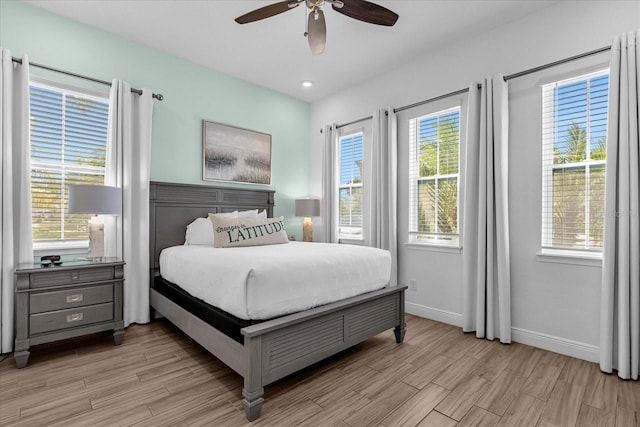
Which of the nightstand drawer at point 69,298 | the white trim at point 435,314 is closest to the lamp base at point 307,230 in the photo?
the white trim at point 435,314

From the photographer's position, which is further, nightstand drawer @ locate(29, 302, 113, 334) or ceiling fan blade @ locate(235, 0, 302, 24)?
nightstand drawer @ locate(29, 302, 113, 334)

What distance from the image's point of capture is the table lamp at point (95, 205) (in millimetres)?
2592

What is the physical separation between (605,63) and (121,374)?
421 centimetres

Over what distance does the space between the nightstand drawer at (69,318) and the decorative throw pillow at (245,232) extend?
1.04 metres

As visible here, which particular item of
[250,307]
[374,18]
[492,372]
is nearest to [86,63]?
[374,18]

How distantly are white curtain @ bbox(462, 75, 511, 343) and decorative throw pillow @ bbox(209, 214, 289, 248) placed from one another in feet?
6.19

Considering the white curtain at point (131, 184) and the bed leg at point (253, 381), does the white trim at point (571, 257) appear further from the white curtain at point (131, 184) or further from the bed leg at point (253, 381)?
the white curtain at point (131, 184)

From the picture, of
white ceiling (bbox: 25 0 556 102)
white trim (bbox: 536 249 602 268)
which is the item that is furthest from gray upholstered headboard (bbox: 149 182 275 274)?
white trim (bbox: 536 249 602 268)

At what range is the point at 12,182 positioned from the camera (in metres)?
2.60

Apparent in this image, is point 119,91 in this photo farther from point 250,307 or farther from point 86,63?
point 250,307

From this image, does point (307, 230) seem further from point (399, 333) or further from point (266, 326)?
point (266, 326)

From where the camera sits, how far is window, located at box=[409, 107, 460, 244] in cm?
343

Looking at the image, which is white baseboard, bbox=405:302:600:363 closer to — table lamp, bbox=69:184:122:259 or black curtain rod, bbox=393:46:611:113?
black curtain rod, bbox=393:46:611:113

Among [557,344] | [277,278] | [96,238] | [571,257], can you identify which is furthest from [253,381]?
[571,257]
